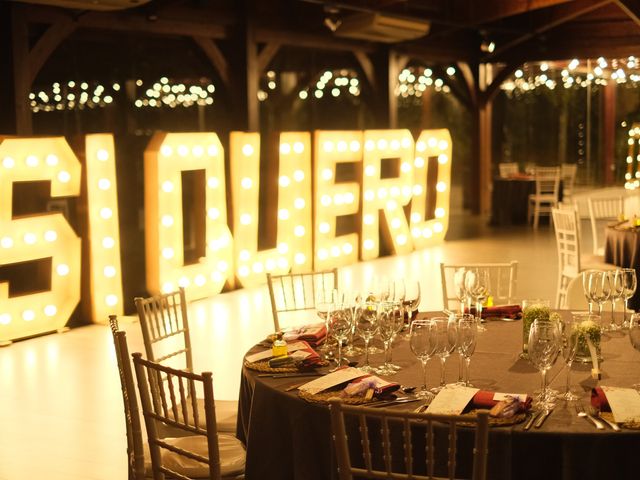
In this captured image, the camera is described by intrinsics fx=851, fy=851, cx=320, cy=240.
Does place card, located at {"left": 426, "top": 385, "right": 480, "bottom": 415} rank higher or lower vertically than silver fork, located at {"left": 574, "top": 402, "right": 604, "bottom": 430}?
higher

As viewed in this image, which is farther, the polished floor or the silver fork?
the polished floor

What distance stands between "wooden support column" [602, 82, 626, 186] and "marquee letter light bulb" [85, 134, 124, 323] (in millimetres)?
12284

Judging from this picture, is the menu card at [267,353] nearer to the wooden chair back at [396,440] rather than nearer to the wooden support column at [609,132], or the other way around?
the wooden chair back at [396,440]

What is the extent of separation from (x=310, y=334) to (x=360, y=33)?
7.45 m

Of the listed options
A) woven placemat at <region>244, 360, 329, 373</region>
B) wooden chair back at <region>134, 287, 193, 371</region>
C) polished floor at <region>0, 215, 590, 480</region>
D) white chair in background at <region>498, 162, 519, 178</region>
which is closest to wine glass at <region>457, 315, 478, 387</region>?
woven placemat at <region>244, 360, 329, 373</region>

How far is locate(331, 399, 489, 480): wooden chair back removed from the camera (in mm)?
2186

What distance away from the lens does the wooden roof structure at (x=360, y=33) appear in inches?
292

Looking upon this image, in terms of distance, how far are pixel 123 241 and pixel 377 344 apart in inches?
365

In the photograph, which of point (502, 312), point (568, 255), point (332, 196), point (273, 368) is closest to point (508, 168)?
point (332, 196)

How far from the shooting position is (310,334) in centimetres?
344

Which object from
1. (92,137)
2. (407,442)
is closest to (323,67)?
(92,137)

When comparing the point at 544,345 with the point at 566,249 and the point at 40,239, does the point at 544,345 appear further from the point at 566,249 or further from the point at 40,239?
the point at 40,239

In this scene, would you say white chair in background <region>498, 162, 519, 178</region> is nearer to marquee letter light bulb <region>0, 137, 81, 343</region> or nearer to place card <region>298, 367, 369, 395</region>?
marquee letter light bulb <region>0, 137, 81, 343</region>

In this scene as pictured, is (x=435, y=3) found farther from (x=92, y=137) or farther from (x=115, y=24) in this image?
(x=92, y=137)
